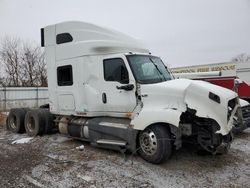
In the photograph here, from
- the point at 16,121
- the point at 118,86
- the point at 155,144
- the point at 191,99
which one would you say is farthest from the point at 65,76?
the point at 191,99

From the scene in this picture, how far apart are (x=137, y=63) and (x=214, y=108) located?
223 centimetres

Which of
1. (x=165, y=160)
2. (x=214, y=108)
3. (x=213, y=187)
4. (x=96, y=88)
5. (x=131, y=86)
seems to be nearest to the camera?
(x=213, y=187)

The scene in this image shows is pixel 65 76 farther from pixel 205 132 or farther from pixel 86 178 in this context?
pixel 205 132

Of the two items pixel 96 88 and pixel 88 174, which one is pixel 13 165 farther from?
pixel 96 88

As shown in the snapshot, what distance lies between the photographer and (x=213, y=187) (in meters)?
4.58

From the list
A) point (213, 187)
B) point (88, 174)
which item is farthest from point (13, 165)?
point (213, 187)

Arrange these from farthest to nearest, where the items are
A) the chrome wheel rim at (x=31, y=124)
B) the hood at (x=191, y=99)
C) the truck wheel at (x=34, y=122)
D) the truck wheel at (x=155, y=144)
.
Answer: the chrome wheel rim at (x=31, y=124), the truck wheel at (x=34, y=122), the truck wheel at (x=155, y=144), the hood at (x=191, y=99)

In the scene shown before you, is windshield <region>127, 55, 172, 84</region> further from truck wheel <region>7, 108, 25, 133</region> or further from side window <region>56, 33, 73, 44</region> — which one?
truck wheel <region>7, 108, 25, 133</region>

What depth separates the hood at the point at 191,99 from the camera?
16.9 feet

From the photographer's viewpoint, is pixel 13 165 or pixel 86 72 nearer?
pixel 13 165

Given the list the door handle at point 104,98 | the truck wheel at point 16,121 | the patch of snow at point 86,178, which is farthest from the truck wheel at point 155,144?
the truck wheel at point 16,121

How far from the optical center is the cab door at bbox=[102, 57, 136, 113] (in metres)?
6.39

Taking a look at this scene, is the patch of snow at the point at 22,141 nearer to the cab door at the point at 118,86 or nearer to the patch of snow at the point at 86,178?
the cab door at the point at 118,86

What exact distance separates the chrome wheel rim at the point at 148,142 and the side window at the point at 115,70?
1.36m
